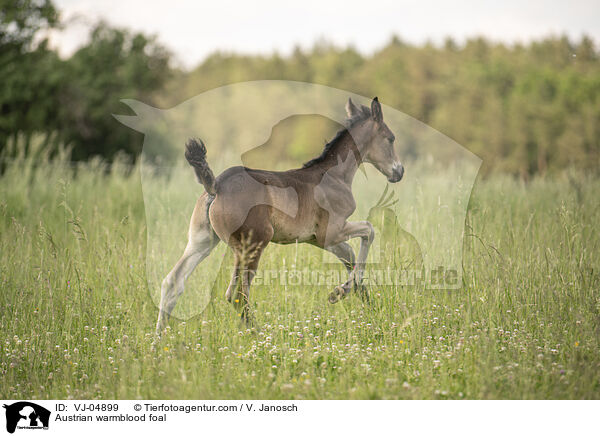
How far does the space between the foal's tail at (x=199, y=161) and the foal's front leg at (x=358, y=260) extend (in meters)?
1.54

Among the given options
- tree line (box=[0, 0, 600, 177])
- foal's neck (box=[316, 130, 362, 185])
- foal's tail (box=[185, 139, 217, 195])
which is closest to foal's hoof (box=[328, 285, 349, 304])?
foal's neck (box=[316, 130, 362, 185])

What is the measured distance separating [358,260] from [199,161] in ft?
6.78

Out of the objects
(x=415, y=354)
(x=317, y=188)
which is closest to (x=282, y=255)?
(x=317, y=188)

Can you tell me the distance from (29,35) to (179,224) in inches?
653

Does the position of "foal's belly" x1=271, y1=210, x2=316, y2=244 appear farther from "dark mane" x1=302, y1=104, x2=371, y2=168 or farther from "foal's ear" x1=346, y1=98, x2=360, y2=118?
"foal's ear" x1=346, y1=98, x2=360, y2=118

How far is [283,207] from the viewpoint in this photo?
4.73m

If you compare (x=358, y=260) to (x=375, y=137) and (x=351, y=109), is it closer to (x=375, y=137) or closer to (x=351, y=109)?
(x=375, y=137)

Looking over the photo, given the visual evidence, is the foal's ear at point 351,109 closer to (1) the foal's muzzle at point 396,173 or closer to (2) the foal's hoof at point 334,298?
(1) the foal's muzzle at point 396,173

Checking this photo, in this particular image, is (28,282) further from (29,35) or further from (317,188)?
(29,35)

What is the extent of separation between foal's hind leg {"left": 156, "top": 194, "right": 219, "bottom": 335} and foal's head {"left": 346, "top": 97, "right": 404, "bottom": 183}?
5.99 ft

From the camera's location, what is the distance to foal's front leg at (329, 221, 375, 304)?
17.1ft

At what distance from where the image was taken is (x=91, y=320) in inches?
195

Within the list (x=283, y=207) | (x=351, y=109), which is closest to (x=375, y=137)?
(x=351, y=109)
